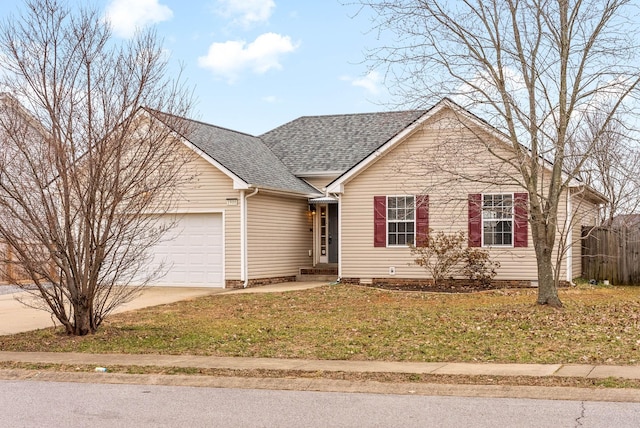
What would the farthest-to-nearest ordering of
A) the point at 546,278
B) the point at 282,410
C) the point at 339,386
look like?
1. the point at 546,278
2. the point at 339,386
3. the point at 282,410

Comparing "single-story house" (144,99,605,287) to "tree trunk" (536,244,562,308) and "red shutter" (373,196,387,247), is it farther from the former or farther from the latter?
"tree trunk" (536,244,562,308)

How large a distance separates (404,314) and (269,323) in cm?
276

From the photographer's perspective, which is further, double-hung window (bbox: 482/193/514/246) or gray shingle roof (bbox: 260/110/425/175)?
gray shingle roof (bbox: 260/110/425/175)

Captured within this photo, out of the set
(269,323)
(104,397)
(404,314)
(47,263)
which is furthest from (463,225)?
(104,397)

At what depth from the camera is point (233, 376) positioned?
9.36m

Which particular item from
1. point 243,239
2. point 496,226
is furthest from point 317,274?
point 496,226

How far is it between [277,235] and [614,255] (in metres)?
10.5

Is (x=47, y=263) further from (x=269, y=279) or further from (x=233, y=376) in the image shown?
(x=269, y=279)

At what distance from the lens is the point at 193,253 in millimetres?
22859

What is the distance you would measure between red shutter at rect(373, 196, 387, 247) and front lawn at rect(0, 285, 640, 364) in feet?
15.8

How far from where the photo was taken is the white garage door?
2259 cm

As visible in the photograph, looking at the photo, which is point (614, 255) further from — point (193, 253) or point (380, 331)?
point (380, 331)

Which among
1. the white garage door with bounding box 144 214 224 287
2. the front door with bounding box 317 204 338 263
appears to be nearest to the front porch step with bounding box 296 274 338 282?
the front door with bounding box 317 204 338 263

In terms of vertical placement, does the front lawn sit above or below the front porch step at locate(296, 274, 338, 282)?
below
